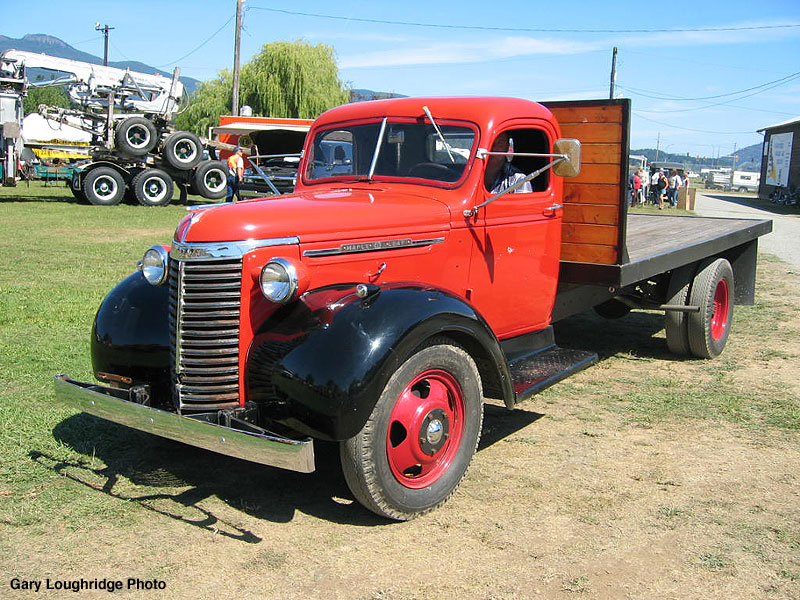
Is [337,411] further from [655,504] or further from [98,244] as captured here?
[98,244]

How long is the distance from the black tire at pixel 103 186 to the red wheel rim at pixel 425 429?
62.0 feet

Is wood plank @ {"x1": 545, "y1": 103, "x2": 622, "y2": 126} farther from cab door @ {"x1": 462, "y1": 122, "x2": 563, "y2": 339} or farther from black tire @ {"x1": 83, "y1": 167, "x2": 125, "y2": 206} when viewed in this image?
black tire @ {"x1": 83, "y1": 167, "x2": 125, "y2": 206}

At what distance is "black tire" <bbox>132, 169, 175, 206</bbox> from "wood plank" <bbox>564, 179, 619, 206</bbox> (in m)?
17.7

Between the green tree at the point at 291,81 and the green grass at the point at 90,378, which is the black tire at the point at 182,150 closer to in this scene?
the green grass at the point at 90,378

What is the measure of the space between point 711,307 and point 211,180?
59.6 ft

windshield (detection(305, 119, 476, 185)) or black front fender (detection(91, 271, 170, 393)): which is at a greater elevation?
windshield (detection(305, 119, 476, 185))

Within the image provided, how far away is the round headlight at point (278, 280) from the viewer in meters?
3.30

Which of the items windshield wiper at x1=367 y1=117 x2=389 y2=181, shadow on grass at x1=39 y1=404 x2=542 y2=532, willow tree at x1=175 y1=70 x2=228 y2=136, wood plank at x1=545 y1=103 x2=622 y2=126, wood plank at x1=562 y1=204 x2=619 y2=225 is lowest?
shadow on grass at x1=39 y1=404 x2=542 y2=532

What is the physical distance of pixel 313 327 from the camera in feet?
10.8

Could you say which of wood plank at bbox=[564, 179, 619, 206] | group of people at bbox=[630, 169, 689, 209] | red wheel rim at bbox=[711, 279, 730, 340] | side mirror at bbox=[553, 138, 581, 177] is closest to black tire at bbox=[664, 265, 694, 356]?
red wheel rim at bbox=[711, 279, 730, 340]

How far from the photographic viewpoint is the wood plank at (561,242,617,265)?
17.1 ft

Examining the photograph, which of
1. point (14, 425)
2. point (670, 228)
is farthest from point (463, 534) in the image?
point (670, 228)

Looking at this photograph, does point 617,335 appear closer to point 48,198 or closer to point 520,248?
point 520,248

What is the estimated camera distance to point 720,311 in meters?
6.99
